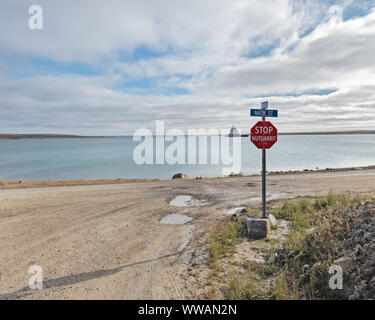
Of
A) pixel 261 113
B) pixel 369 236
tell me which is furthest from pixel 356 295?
pixel 261 113

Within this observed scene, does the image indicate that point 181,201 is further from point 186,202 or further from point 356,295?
point 356,295

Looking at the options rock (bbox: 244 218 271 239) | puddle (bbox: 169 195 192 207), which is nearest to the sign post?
rock (bbox: 244 218 271 239)

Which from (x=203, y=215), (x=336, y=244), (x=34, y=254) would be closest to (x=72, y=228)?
(x=34, y=254)

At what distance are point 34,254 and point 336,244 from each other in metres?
7.28

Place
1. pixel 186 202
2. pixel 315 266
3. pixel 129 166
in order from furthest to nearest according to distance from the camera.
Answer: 1. pixel 129 166
2. pixel 186 202
3. pixel 315 266

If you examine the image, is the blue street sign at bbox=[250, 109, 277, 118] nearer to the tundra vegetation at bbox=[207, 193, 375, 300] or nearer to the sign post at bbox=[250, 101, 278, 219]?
the sign post at bbox=[250, 101, 278, 219]

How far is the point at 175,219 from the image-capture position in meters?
8.48

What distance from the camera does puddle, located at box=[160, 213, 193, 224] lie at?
8164 millimetres

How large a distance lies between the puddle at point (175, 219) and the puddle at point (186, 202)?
62.5 inches

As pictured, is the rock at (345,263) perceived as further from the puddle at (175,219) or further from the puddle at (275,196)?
the puddle at (275,196)

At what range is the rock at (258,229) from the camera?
20.9ft

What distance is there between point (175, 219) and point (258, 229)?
10.8ft
